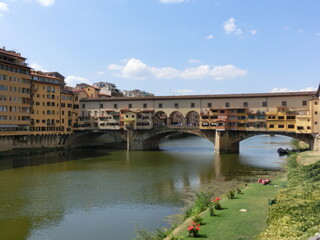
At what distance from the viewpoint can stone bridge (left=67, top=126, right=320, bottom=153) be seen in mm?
69781

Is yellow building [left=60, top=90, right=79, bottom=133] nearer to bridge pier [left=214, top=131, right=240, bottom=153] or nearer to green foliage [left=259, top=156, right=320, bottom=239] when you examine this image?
bridge pier [left=214, top=131, right=240, bottom=153]

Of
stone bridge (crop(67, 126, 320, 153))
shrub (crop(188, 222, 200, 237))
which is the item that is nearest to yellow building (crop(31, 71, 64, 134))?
stone bridge (crop(67, 126, 320, 153))

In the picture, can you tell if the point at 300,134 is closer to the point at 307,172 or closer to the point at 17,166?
the point at 307,172

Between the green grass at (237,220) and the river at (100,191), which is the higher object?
the green grass at (237,220)

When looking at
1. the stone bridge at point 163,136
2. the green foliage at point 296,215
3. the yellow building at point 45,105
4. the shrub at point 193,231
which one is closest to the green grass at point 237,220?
the shrub at point 193,231

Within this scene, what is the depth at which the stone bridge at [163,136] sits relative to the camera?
69.8 metres

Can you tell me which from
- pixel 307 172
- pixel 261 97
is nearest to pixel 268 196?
pixel 307 172

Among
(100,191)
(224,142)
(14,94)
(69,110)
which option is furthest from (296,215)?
(69,110)

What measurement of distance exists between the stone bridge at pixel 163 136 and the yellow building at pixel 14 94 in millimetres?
17888

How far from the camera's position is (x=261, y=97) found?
70875 millimetres

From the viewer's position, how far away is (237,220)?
65.0 ft

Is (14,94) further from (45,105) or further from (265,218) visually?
(265,218)

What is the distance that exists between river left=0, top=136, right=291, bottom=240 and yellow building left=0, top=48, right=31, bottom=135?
10.6 metres

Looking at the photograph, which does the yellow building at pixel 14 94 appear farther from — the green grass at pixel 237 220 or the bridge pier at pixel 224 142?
the green grass at pixel 237 220
